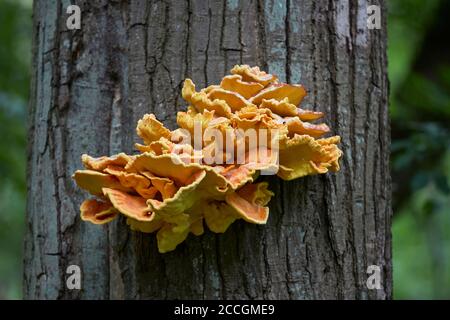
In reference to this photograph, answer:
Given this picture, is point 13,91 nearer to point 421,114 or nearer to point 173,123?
point 173,123

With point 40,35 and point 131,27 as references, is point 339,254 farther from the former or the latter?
point 40,35

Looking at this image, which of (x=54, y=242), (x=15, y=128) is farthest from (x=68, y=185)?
(x=15, y=128)

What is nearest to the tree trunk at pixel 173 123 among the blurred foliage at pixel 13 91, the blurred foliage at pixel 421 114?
the blurred foliage at pixel 421 114

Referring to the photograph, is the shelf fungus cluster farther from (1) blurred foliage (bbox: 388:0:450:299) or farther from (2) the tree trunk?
(1) blurred foliage (bbox: 388:0:450:299)

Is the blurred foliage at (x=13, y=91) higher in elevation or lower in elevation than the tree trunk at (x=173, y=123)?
higher

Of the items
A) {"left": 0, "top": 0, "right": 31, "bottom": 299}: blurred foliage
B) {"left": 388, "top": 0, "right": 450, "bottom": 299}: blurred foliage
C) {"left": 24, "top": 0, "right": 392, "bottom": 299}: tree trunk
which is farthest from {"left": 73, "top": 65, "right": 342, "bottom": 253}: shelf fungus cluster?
{"left": 0, "top": 0, "right": 31, "bottom": 299}: blurred foliage

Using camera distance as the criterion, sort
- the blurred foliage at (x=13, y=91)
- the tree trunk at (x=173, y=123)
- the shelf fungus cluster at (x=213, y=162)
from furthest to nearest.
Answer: the blurred foliage at (x=13, y=91) → the tree trunk at (x=173, y=123) → the shelf fungus cluster at (x=213, y=162)

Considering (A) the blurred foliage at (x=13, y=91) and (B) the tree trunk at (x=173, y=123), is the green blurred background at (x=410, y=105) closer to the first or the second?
(A) the blurred foliage at (x=13, y=91)
